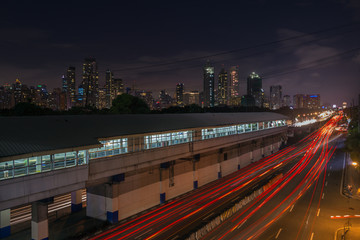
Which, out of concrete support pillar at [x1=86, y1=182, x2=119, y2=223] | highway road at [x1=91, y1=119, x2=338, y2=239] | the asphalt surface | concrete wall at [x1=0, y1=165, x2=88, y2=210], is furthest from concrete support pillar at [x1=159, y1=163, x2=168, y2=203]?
concrete wall at [x1=0, y1=165, x2=88, y2=210]

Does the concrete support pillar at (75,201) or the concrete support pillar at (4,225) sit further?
the concrete support pillar at (75,201)

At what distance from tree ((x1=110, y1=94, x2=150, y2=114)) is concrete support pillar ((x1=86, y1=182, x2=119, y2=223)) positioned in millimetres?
46118

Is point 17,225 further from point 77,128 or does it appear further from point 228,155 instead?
point 228,155

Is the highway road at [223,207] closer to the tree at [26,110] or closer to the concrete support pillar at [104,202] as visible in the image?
the concrete support pillar at [104,202]

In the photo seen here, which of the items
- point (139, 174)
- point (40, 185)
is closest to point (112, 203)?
point (139, 174)

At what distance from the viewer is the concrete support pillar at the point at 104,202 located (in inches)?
1092

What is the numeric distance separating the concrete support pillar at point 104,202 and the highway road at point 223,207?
170cm

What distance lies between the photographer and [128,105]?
75188 mm

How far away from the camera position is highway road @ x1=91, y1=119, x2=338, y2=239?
2469cm

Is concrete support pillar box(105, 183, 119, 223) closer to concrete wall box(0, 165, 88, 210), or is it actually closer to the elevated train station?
the elevated train station

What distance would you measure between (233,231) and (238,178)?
74.6 feet

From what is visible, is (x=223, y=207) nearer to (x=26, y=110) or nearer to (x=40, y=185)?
(x=40, y=185)

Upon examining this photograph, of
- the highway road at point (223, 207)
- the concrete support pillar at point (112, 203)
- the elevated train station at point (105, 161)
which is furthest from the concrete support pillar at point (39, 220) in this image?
the concrete support pillar at point (112, 203)

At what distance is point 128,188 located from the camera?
2983 cm
